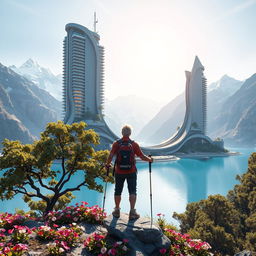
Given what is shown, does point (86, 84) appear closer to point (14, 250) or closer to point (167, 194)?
point (167, 194)

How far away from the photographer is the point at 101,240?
22.6 feet

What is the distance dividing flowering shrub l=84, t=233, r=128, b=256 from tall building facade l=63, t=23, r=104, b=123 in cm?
10820

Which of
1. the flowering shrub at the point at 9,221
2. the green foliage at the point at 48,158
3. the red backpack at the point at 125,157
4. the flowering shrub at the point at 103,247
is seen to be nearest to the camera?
the flowering shrub at the point at 103,247

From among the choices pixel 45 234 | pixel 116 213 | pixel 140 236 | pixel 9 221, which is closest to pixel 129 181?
pixel 116 213

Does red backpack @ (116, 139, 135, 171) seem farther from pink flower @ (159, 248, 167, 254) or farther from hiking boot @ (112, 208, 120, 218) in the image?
pink flower @ (159, 248, 167, 254)

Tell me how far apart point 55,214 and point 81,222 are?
4.36 ft

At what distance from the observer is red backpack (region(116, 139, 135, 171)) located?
7.63 metres

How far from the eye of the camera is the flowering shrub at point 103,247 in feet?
20.4

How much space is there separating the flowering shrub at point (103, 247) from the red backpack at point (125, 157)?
7.69 feet

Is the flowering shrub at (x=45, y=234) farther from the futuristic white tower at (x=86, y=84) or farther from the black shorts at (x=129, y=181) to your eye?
the futuristic white tower at (x=86, y=84)

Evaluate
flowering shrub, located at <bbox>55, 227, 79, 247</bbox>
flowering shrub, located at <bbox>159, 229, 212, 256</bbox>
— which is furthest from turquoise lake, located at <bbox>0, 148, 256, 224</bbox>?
flowering shrub, located at <bbox>55, 227, 79, 247</bbox>

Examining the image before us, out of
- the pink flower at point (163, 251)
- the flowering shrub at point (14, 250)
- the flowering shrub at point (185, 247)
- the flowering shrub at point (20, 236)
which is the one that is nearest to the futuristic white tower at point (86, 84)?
the flowering shrub at point (185, 247)

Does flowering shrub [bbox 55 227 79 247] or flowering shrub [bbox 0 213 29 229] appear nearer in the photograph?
flowering shrub [bbox 55 227 79 247]

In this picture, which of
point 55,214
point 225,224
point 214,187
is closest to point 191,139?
point 214,187
